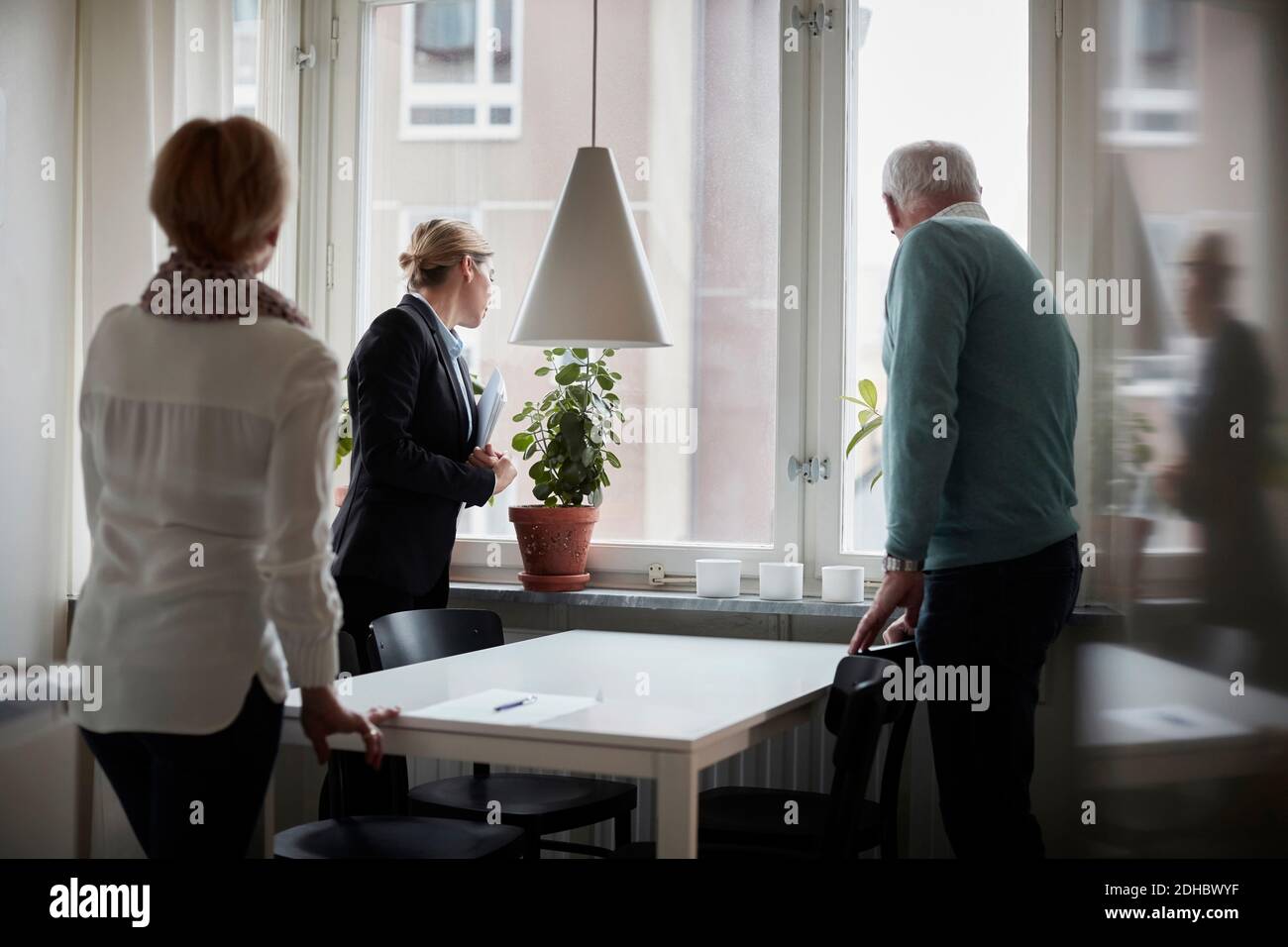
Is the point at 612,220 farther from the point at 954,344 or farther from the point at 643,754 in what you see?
the point at 643,754

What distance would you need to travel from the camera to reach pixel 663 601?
316cm

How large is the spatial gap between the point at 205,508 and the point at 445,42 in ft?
8.07

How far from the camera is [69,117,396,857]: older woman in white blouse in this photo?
1.53m

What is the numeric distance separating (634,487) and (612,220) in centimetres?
105

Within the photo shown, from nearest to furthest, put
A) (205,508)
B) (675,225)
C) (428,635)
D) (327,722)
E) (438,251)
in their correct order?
(205,508) < (327,722) < (428,635) < (438,251) < (675,225)

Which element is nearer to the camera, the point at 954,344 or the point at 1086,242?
the point at 954,344

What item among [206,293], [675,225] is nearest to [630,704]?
[206,293]

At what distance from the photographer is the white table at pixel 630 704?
1.68 m

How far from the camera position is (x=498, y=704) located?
1922 mm

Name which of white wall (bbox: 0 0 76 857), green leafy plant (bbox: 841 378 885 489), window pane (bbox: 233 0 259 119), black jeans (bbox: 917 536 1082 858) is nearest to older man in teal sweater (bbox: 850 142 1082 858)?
black jeans (bbox: 917 536 1082 858)

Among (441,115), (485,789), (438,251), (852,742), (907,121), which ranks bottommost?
(485,789)

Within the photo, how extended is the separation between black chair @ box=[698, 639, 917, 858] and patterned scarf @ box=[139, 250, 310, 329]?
1193 mm

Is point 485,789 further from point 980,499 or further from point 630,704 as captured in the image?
point 980,499

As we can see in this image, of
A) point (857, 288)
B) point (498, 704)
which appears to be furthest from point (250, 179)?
point (857, 288)
